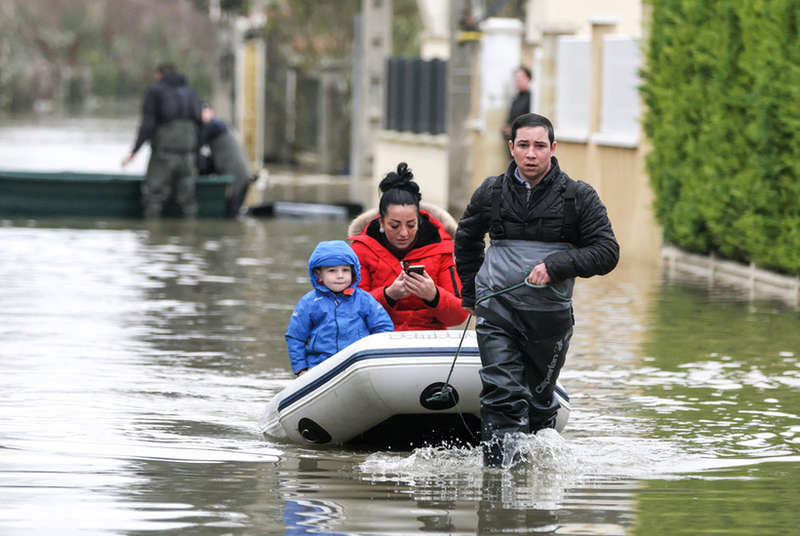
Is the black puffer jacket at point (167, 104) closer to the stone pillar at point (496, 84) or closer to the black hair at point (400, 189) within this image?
the stone pillar at point (496, 84)

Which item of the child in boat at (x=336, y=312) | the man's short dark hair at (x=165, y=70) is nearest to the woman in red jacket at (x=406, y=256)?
the child in boat at (x=336, y=312)

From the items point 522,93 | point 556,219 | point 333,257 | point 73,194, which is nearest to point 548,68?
point 522,93

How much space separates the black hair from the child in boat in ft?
1.06

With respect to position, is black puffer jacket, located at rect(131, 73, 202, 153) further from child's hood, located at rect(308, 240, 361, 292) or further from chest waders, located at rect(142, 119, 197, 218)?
child's hood, located at rect(308, 240, 361, 292)

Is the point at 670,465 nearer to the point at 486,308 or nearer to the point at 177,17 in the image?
the point at 486,308

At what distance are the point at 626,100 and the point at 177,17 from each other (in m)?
110

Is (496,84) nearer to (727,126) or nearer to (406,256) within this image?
(727,126)

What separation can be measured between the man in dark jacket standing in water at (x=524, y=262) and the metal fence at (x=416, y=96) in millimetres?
22635

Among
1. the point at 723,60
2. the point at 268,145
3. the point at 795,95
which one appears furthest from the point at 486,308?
the point at 268,145

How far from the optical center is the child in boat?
31.4 ft

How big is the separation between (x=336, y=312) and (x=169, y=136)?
52.1 ft

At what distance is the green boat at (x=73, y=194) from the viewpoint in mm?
25219

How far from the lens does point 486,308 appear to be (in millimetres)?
8531

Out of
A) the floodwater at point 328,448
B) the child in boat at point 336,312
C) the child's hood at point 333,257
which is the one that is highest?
the child's hood at point 333,257
